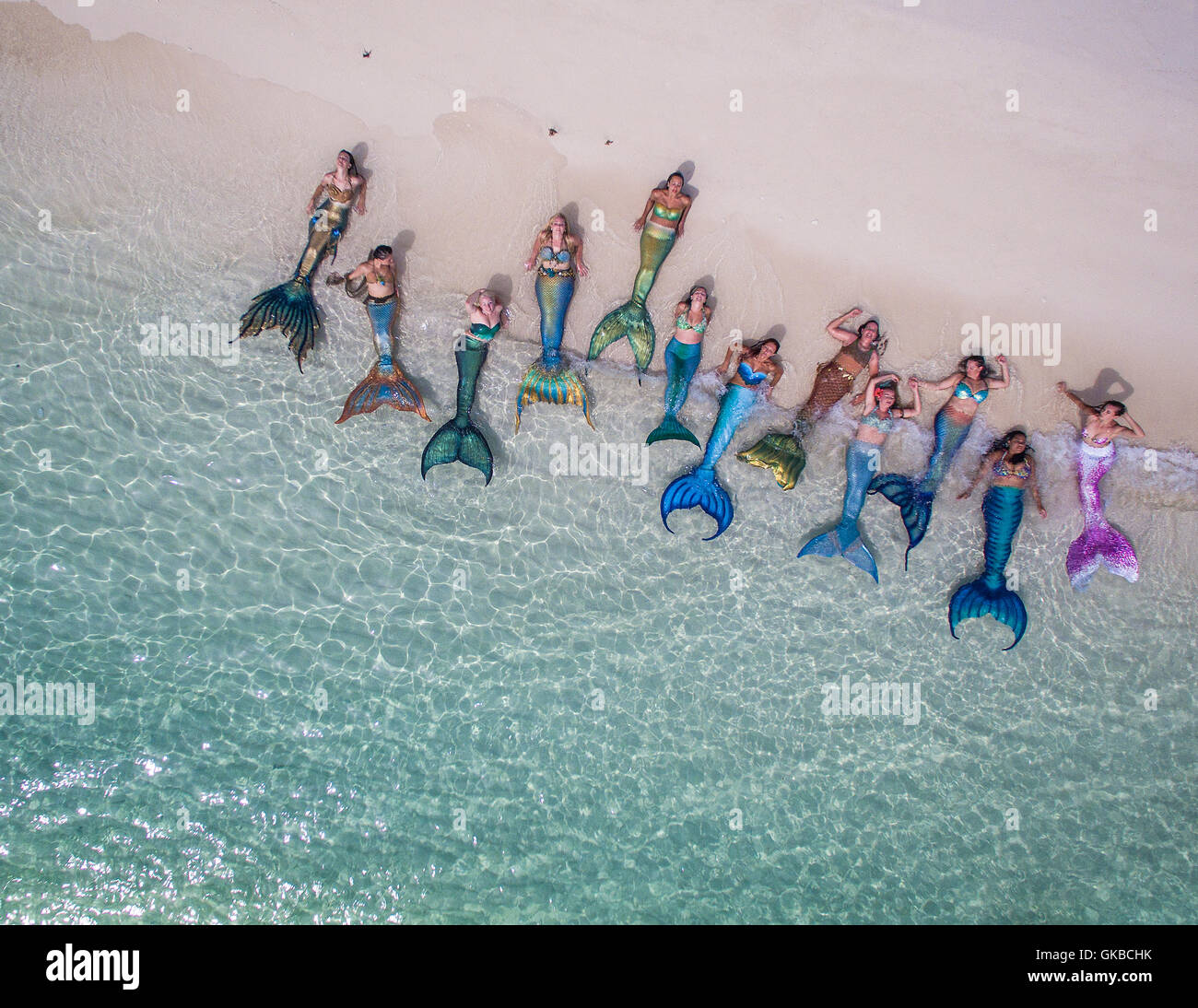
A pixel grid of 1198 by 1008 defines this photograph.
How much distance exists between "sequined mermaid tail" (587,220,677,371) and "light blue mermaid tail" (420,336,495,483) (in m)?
1.32

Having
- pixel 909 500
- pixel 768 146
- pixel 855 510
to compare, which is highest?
pixel 768 146

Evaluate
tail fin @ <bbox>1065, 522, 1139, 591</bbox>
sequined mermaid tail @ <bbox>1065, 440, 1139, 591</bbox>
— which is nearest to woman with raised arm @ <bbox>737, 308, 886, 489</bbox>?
sequined mermaid tail @ <bbox>1065, 440, 1139, 591</bbox>

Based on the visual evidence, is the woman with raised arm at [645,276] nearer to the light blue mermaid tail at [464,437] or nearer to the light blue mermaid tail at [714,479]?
the light blue mermaid tail at [714,479]

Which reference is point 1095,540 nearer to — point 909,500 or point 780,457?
point 909,500

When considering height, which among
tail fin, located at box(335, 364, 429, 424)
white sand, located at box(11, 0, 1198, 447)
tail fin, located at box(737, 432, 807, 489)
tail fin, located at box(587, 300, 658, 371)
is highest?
white sand, located at box(11, 0, 1198, 447)

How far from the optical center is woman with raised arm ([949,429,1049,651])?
27.8 ft

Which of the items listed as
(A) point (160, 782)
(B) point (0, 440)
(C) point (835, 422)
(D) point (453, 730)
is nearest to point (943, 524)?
(C) point (835, 422)

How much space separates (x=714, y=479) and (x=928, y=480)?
2348 mm

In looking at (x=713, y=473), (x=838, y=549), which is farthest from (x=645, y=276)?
(x=838, y=549)

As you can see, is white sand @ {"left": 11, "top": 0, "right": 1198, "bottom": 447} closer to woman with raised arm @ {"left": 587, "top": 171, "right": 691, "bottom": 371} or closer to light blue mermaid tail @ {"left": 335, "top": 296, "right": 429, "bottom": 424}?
woman with raised arm @ {"left": 587, "top": 171, "right": 691, "bottom": 371}

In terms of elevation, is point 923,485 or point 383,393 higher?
point 383,393

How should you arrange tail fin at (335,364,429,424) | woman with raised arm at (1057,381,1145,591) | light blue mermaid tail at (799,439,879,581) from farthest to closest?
woman with raised arm at (1057,381,1145,591), light blue mermaid tail at (799,439,879,581), tail fin at (335,364,429,424)

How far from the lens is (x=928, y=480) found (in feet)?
28.3

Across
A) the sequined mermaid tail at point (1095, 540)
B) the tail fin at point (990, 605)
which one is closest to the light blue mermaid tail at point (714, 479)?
the tail fin at point (990, 605)
